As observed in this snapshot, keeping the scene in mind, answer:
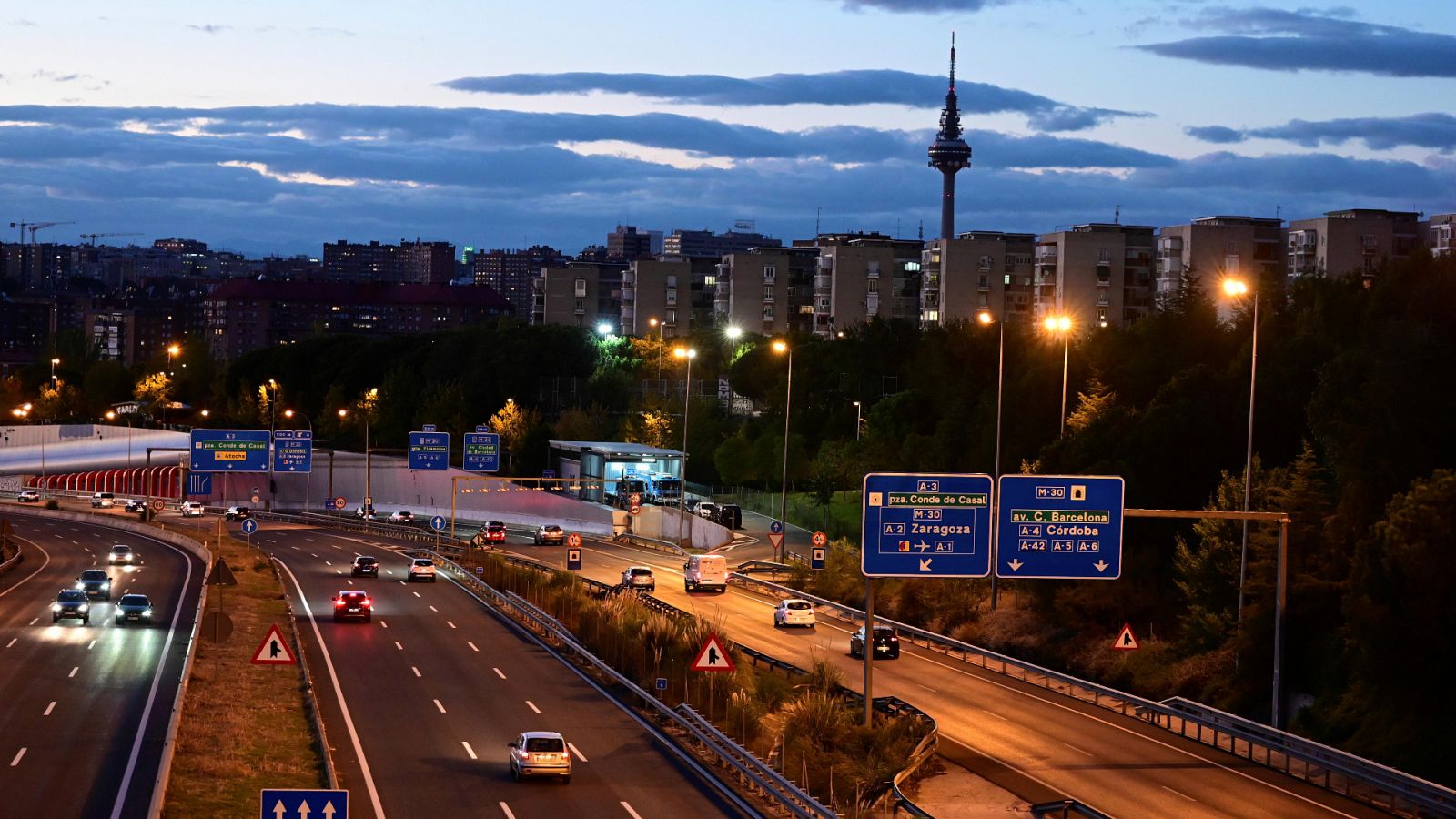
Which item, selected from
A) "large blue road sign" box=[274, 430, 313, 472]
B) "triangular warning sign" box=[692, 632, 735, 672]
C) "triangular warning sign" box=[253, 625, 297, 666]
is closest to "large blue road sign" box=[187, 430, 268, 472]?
"large blue road sign" box=[274, 430, 313, 472]

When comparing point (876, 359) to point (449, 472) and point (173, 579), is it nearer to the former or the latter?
point (449, 472)

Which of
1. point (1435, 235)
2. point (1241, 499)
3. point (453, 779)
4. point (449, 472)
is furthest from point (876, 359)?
point (453, 779)

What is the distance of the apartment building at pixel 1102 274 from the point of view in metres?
134

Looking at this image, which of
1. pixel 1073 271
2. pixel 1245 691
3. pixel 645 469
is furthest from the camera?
pixel 1073 271

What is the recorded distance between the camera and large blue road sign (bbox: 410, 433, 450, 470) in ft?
297

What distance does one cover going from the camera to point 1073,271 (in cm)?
13438

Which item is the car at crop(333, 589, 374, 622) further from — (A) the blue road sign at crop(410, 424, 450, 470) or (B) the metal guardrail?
(A) the blue road sign at crop(410, 424, 450, 470)

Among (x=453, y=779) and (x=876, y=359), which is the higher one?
(x=876, y=359)

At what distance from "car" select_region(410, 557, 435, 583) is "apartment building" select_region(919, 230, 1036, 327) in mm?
76632

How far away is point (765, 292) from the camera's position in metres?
168

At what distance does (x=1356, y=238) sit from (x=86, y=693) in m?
103

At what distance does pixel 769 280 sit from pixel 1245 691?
422 feet

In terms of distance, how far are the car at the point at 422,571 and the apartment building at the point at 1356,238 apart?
73.2 metres

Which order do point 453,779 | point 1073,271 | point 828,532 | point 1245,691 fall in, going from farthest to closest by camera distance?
1. point 1073,271
2. point 828,532
3. point 1245,691
4. point 453,779
